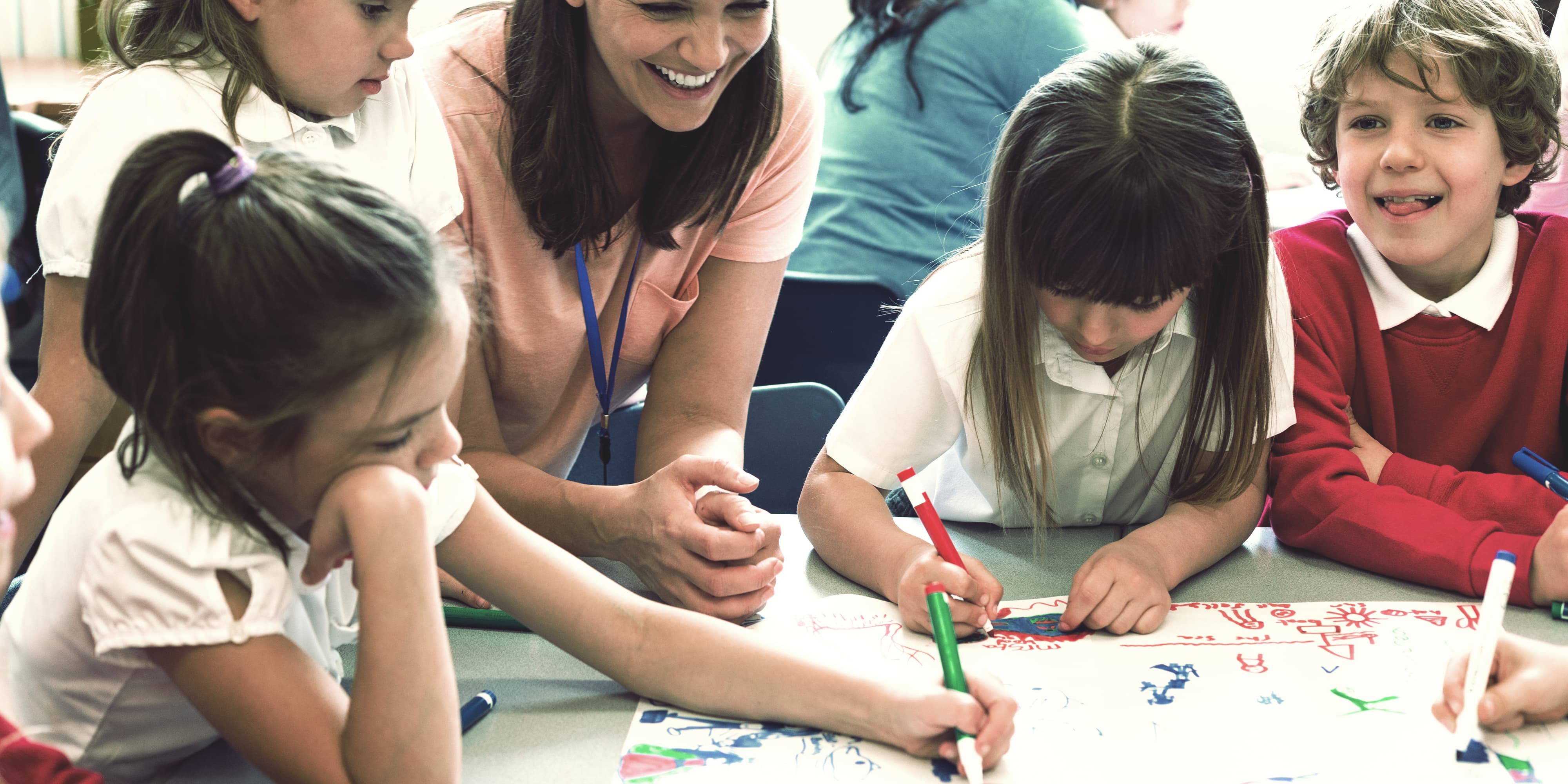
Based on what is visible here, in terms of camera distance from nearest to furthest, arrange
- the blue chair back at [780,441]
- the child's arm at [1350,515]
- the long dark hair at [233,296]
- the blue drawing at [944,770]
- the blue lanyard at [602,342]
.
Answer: the long dark hair at [233,296] < the blue drawing at [944,770] < the child's arm at [1350,515] < the blue lanyard at [602,342] < the blue chair back at [780,441]

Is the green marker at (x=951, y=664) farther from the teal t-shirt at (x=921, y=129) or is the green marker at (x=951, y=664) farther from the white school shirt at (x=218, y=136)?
the teal t-shirt at (x=921, y=129)

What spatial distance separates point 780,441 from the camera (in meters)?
1.47

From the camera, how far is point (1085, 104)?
1005 mm

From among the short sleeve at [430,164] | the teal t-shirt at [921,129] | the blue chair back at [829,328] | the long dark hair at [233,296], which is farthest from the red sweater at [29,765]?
the teal t-shirt at [921,129]

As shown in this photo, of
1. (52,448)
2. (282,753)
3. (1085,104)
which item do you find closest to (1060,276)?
(1085,104)

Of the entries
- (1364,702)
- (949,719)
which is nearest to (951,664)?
(949,719)

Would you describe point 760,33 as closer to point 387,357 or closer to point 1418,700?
point 387,357

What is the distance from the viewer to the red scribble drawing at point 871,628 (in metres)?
0.90

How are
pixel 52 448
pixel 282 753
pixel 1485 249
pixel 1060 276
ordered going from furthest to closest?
pixel 1485 249, pixel 1060 276, pixel 52 448, pixel 282 753

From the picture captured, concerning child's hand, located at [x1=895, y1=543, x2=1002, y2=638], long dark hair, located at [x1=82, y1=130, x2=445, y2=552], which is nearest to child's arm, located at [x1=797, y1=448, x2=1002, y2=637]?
child's hand, located at [x1=895, y1=543, x2=1002, y2=638]

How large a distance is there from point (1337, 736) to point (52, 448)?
0.92 meters

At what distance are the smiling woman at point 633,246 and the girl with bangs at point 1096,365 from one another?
152 mm

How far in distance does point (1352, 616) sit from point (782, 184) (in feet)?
2.18

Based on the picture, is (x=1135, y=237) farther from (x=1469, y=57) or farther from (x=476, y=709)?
(x=476, y=709)
